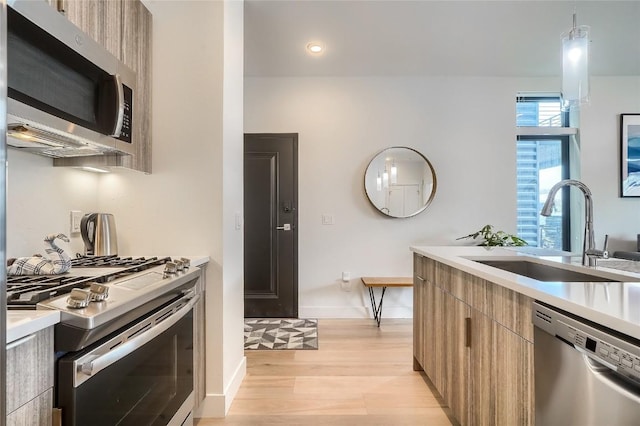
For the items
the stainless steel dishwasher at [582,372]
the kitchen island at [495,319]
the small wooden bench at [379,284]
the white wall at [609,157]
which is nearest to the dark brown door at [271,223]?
the small wooden bench at [379,284]

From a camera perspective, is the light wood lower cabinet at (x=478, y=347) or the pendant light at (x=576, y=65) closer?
the light wood lower cabinet at (x=478, y=347)

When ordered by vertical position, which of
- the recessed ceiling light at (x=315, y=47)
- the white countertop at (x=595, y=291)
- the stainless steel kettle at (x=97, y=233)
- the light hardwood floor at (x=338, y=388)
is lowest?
the light hardwood floor at (x=338, y=388)

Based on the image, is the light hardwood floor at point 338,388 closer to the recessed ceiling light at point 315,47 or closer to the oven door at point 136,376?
the oven door at point 136,376

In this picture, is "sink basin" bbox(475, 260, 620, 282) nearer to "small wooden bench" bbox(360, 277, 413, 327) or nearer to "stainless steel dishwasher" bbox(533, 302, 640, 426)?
"stainless steel dishwasher" bbox(533, 302, 640, 426)

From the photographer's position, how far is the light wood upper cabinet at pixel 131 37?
138 centimetres

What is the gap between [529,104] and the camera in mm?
3859

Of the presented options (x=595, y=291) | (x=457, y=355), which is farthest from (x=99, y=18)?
(x=457, y=355)

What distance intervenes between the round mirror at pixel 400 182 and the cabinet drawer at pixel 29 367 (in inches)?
124

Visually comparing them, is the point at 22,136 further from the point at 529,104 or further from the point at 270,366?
the point at 529,104

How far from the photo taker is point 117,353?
1021 millimetres

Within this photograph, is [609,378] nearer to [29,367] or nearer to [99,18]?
[29,367]

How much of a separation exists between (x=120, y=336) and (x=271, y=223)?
106 inches

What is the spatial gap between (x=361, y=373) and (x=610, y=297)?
1811mm

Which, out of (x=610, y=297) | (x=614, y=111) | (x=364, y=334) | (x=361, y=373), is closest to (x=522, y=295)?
(x=610, y=297)
